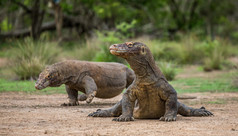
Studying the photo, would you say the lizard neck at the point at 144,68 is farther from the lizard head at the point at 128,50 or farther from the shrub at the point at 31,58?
the shrub at the point at 31,58

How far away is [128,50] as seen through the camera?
215 inches

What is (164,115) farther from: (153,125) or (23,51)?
(23,51)

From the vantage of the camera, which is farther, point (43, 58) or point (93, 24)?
point (93, 24)

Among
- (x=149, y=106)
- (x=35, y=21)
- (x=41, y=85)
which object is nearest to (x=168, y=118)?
(x=149, y=106)

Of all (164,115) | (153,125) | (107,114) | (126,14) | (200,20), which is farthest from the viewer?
(200,20)

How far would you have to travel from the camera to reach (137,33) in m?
27.3

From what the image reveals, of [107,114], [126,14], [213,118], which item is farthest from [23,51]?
[126,14]

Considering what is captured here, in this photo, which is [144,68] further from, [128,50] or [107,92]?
[107,92]

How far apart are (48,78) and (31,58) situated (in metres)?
5.23

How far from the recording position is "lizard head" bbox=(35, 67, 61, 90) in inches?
295

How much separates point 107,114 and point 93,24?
21837mm

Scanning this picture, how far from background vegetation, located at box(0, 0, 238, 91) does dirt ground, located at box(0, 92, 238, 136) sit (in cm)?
483

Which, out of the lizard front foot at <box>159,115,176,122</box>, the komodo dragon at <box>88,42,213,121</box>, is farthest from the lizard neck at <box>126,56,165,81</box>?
the lizard front foot at <box>159,115,176,122</box>

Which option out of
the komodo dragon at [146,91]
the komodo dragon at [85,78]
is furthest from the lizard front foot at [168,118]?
the komodo dragon at [85,78]
